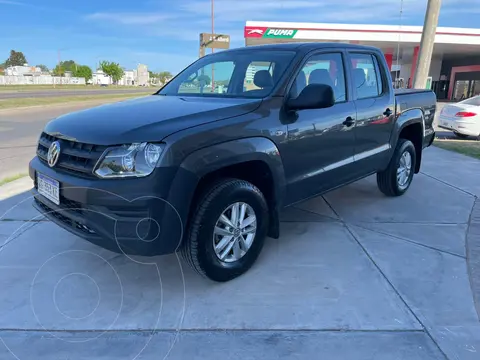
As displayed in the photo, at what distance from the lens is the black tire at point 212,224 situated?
114 inches

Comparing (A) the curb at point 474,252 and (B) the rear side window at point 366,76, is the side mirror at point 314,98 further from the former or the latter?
(A) the curb at point 474,252

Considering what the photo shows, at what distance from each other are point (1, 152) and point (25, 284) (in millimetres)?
6597

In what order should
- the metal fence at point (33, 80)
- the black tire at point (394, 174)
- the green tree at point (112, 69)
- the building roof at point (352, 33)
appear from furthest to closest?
1. the green tree at point (112, 69)
2. the metal fence at point (33, 80)
3. the building roof at point (352, 33)
4. the black tire at point (394, 174)

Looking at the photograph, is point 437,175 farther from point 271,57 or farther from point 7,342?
point 7,342

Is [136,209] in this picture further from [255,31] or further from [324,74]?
[255,31]

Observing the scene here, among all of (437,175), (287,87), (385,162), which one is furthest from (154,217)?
(437,175)

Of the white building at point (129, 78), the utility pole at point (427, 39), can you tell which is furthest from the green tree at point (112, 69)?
the utility pole at point (427, 39)

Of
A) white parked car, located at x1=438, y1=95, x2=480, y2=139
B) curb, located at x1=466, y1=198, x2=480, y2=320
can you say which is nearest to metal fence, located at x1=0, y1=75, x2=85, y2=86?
white parked car, located at x1=438, y1=95, x2=480, y2=139

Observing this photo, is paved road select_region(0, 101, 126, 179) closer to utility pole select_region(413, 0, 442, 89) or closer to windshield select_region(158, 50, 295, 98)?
windshield select_region(158, 50, 295, 98)

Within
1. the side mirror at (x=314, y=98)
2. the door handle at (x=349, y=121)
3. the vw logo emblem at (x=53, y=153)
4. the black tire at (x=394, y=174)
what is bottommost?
the black tire at (x=394, y=174)

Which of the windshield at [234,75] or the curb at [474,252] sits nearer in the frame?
the curb at [474,252]

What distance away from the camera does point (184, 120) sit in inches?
114

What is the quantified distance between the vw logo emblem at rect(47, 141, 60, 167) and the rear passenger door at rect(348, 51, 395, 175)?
2.89 metres

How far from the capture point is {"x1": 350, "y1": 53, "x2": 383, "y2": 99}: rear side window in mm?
4435
